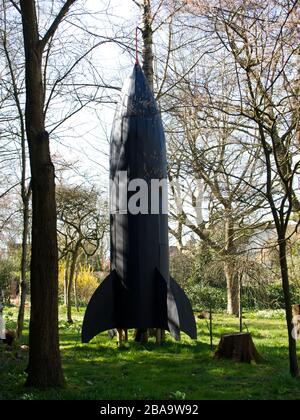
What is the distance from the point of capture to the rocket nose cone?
809cm

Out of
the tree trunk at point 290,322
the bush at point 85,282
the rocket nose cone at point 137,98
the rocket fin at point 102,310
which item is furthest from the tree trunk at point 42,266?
the bush at point 85,282

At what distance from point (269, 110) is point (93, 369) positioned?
234 inches

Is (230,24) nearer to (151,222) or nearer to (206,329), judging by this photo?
(151,222)

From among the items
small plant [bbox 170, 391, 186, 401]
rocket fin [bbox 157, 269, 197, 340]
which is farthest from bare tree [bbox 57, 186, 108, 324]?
small plant [bbox 170, 391, 186, 401]

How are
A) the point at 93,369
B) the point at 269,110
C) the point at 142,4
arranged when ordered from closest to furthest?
the point at 93,369 → the point at 269,110 → the point at 142,4

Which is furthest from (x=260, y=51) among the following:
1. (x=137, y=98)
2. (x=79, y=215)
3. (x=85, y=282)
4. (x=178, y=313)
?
(x=85, y=282)

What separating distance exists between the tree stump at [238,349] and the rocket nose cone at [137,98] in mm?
4767

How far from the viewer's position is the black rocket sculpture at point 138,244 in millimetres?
7805

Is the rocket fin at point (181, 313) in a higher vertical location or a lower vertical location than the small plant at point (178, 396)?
higher

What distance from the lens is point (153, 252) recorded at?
25.9 feet

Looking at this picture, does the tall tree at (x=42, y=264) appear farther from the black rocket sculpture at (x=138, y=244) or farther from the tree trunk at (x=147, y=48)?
the tree trunk at (x=147, y=48)

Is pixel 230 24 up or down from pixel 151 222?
up

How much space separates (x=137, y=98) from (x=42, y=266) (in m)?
3.01
